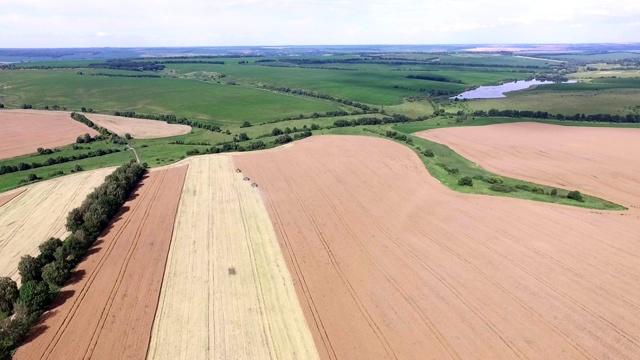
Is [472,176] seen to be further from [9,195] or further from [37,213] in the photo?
[9,195]

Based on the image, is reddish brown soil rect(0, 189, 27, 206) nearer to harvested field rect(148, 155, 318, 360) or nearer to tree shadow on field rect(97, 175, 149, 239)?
tree shadow on field rect(97, 175, 149, 239)

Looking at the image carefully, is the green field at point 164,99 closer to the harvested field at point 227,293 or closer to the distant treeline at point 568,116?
the distant treeline at point 568,116

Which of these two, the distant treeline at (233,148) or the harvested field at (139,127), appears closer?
the distant treeline at (233,148)

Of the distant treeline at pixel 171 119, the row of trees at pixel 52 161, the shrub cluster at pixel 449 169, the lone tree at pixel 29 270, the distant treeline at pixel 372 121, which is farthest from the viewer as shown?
the distant treeline at pixel 171 119

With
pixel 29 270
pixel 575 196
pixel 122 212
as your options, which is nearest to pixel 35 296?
pixel 29 270

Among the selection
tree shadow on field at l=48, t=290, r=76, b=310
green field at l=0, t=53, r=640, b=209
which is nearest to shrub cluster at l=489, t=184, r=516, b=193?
green field at l=0, t=53, r=640, b=209

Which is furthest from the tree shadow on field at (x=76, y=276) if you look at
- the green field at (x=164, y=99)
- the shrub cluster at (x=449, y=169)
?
the green field at (x=164, y=99)
